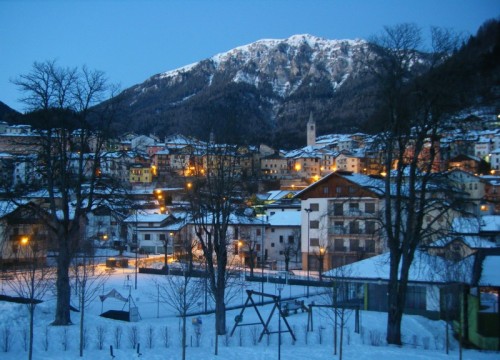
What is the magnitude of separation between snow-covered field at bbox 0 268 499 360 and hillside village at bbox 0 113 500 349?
226 cm

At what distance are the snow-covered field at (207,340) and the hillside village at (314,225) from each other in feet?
7.41

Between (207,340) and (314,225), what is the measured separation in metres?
31.7

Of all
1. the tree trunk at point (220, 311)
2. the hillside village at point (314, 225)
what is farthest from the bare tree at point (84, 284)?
the tree trunk at point (220, 311)

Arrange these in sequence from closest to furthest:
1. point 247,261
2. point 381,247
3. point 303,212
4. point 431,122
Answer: point 431,122, point 381,247, point 303,212, point 247,261

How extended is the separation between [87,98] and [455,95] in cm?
1239

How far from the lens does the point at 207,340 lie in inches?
746

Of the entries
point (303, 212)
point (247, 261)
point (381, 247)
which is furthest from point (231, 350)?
point (247, 261)

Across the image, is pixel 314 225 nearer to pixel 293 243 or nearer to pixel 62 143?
pixel 293 243

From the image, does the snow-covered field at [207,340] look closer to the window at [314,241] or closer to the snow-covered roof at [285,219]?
the window at [314,241]

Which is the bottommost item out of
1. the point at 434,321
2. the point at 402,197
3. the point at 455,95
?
the point at 434,321

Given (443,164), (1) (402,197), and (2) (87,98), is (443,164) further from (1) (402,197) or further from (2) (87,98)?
(2) (87,98)

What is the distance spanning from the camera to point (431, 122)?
16.0 m

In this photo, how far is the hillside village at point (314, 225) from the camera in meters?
18.3

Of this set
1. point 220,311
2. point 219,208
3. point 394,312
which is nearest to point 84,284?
point 220,311
